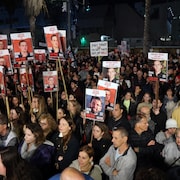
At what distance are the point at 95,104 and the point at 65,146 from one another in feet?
3.46

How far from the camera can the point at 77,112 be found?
7.44 metres

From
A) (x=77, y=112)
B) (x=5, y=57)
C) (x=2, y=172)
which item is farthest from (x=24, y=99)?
(x=2, y=172)

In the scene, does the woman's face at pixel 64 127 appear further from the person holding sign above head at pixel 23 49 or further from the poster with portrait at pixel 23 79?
the poster with portrait at pixel 23 79

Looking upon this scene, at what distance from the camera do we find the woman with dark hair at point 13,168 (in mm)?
3555

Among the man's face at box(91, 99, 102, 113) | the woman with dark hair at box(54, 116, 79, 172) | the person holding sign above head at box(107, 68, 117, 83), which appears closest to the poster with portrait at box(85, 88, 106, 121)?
the man's face at box(91, 99, 102, 113)

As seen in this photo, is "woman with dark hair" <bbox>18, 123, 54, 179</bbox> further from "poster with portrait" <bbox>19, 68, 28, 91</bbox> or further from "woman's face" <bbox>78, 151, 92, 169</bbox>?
"poster with portrait" <bbox>19, 68, 28, 91</bbox>

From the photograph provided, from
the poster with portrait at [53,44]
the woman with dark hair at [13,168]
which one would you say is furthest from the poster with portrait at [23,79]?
the woman with dark hair at [13,168]

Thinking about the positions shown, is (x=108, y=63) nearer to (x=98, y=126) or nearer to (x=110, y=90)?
(x=110, y=90)

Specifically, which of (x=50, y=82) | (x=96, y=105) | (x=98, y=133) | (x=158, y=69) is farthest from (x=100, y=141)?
(x=50, y=82)

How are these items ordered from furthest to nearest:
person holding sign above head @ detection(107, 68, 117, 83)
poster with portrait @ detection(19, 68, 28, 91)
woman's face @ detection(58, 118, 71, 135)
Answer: poster with portrait @ detection(19, 68, 28, 91)
person holding sign above head @ detection(107, 68, 117, 83)
woman's face @ detection(58, 118, 71, 135)

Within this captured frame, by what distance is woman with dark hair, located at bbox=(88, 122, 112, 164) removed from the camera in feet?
17.8

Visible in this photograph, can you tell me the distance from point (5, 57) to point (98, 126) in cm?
387

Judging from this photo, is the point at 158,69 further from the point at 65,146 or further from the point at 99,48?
the point at 99,48

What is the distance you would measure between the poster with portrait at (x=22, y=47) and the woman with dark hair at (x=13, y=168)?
192 inches
